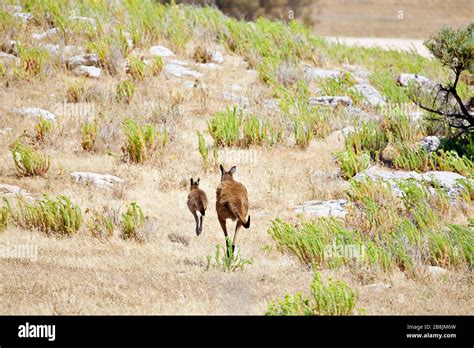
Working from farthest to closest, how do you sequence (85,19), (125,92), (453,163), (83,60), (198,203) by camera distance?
(85,19), (83,60), (125,92), (453,163), (198,203)

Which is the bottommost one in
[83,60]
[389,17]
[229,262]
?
[229,262]

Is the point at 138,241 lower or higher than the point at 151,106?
lower

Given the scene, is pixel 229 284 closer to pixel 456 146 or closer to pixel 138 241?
pixel 138 241

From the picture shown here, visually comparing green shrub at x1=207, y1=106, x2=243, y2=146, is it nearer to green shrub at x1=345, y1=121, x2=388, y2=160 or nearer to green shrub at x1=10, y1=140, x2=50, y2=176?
green shrub at x1=345, y1=121, x2=388, y2=160

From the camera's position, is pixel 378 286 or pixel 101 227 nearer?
pixel 378 286

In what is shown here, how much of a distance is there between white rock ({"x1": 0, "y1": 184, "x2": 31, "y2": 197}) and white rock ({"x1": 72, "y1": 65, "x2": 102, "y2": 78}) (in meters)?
5.47

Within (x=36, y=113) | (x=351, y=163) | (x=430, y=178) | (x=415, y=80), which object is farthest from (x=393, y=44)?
(x=430, y=178)

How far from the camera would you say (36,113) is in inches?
554

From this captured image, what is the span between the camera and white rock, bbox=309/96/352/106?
1563 centimetres

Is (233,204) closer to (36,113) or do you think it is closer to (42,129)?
(42,129)

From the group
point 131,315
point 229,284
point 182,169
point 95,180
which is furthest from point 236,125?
point 131,315

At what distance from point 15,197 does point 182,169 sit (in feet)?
9.12

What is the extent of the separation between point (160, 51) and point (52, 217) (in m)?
8.71

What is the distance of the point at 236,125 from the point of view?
13.4m
